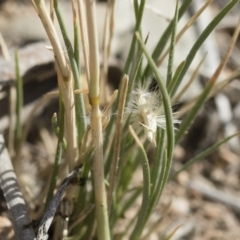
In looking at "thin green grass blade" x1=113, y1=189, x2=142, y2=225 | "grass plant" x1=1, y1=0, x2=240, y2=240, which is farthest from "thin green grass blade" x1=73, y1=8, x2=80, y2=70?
"thin green grass blade" x1=113, y1=189, x2=142, y2=225

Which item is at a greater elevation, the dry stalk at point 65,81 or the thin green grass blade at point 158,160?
the dry stalk at point 65,81

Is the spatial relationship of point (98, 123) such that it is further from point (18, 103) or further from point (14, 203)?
point (18, 103)

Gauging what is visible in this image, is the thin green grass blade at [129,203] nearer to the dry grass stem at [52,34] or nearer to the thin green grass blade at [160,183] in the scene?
the thin green grass blade at [160,183]

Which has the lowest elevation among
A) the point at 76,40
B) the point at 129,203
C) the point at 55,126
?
the point at 129,203

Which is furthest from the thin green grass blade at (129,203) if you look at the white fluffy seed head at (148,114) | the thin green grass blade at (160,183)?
the white fluffy seed head at (148,114)

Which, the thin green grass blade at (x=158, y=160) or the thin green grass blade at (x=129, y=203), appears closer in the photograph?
the thin green grass blade at (x=158, y=160)

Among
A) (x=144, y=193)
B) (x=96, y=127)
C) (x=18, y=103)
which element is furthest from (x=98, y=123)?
(x=18, y=103)

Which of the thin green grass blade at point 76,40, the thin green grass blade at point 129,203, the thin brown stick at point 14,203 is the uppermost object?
the thin green grass blade at point 76,40

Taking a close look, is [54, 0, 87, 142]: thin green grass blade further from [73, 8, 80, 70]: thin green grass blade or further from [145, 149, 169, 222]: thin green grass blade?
[145, 149, 169, 222]: thin green grass blade

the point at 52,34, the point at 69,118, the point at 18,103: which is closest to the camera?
the point at 52,34
